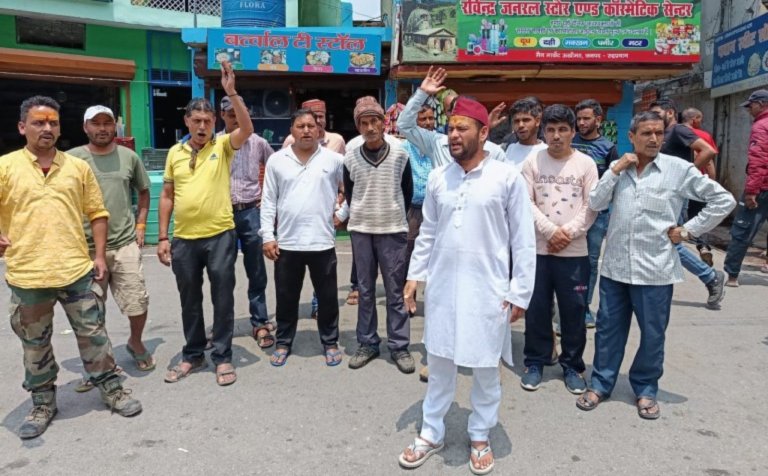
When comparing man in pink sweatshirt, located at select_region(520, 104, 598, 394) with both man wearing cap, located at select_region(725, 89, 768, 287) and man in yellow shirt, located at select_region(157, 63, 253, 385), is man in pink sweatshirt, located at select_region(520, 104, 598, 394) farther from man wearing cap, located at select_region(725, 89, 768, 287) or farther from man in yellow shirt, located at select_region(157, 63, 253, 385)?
man wearing cap, located at select_region(725, 89, 768, 287)

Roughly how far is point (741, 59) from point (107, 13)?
1255cm

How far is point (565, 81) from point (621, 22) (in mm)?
1239

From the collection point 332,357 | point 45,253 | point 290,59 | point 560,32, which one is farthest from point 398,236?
point 560,32

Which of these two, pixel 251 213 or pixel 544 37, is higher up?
pixel 544 37

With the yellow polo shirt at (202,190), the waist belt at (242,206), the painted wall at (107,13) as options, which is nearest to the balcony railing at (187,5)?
the painted wall at (107,13)

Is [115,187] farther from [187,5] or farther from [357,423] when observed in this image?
[187,5]

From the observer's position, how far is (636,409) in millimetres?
3668

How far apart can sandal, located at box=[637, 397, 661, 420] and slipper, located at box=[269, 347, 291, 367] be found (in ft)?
7.96

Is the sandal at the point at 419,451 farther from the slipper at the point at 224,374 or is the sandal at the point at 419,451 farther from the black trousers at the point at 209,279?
the black trousers at the point at 209,279

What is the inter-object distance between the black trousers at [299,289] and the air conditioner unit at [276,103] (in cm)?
684

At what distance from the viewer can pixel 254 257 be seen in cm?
507

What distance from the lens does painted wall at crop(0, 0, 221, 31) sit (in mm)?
11953

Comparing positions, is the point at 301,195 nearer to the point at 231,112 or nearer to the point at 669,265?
the point at 231,112

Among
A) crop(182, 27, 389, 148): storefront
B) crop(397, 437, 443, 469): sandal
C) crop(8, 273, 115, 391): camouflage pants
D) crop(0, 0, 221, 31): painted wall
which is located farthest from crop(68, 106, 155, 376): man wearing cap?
crop(0, 0, 221, 31): painted wall
